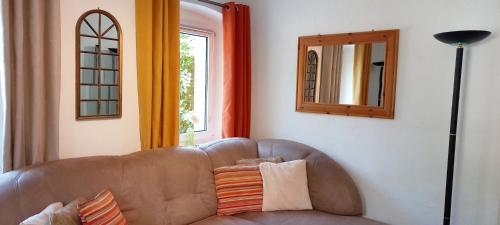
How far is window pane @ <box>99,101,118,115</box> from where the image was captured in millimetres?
2246

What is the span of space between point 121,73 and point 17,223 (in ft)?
3.57

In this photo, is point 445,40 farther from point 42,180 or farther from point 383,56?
point 42,180

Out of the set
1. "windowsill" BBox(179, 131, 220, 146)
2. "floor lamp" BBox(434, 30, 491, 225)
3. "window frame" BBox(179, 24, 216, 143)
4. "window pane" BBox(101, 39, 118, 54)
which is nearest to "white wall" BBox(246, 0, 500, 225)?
"floor lamp" BBox(434, 30, 491, 225)

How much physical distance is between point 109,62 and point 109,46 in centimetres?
11

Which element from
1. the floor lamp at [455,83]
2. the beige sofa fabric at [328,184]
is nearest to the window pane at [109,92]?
the beige sofa fabric at [328,184]

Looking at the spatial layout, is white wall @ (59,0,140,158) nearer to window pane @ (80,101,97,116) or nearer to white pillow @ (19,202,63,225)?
window pane @ (80,101,97,116)

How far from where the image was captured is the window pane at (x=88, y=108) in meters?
2.15

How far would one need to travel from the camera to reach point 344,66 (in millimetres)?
2689

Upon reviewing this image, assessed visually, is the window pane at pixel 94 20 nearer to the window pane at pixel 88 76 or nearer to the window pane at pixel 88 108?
the window pane at pixel 88 76

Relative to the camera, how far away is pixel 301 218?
2.36 m

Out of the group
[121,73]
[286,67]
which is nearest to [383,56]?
[286,67]

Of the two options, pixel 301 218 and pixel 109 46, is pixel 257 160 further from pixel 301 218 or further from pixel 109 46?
pixel 109 46

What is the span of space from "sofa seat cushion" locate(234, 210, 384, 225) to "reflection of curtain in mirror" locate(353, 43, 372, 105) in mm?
885

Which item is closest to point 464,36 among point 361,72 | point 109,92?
point 361,72
